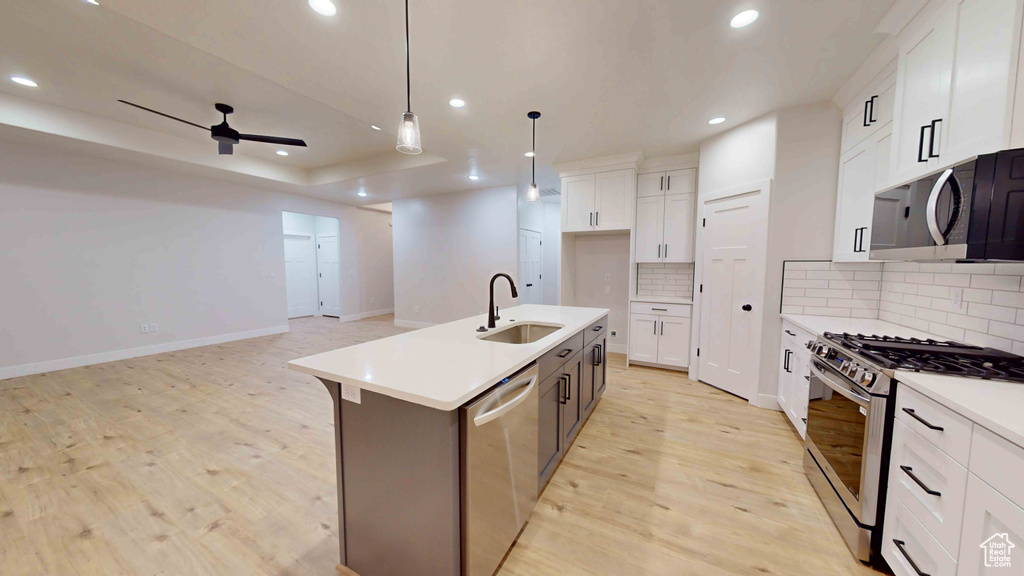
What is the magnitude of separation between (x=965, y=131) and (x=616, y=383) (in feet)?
9.76

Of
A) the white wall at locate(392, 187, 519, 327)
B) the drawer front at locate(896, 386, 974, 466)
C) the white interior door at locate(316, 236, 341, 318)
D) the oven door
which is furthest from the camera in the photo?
the white interior door at locate(316, 236, 341, 318)

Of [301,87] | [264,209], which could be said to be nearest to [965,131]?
[301,87]

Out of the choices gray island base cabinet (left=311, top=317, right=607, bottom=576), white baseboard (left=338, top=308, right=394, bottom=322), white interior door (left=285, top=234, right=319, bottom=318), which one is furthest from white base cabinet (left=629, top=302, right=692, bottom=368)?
white interior door (left=285, top=234, right=319, bottom=318)

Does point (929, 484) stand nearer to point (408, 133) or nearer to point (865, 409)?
point (865, 409)

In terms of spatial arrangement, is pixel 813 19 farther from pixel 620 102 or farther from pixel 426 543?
pixel 426 543

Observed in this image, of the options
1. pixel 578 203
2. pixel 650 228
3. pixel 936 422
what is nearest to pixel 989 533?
pixel 936 422

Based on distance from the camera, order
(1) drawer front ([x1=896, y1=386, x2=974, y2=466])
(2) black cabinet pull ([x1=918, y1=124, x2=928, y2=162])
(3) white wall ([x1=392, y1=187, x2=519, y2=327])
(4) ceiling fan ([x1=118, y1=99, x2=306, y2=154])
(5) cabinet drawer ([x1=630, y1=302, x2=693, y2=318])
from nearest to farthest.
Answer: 1. (1) drawer front ([x1=896, y1=386, x2=974, y2=466])
2. (2) black cabinet pull ([x1=918, y1=124, x2=928, y2=162])
3. (4) ceiling fan ([x1=118, y1=99, x2=306, y2=154])
4. (5) cabinet drawer ([x1=630, y1=302, x2=693, y2=318])
5. (3) white wall ([x1=392, y1=187, x2=519, y2=327])

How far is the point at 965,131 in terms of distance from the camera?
1.41 meters

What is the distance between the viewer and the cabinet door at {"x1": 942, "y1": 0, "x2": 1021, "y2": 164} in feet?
4.08

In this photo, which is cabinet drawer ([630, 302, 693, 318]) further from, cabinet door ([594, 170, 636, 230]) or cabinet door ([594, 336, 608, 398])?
cabinet door ([594, 336, 608, 398])

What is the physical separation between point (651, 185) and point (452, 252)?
368 cm

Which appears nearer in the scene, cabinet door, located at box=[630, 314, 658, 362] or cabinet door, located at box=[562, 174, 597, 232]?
cabinet door, located at box=[630, 314, 658, 362]

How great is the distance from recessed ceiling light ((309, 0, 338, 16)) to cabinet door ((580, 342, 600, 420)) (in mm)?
2583

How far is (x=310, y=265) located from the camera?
8289 millimetres
